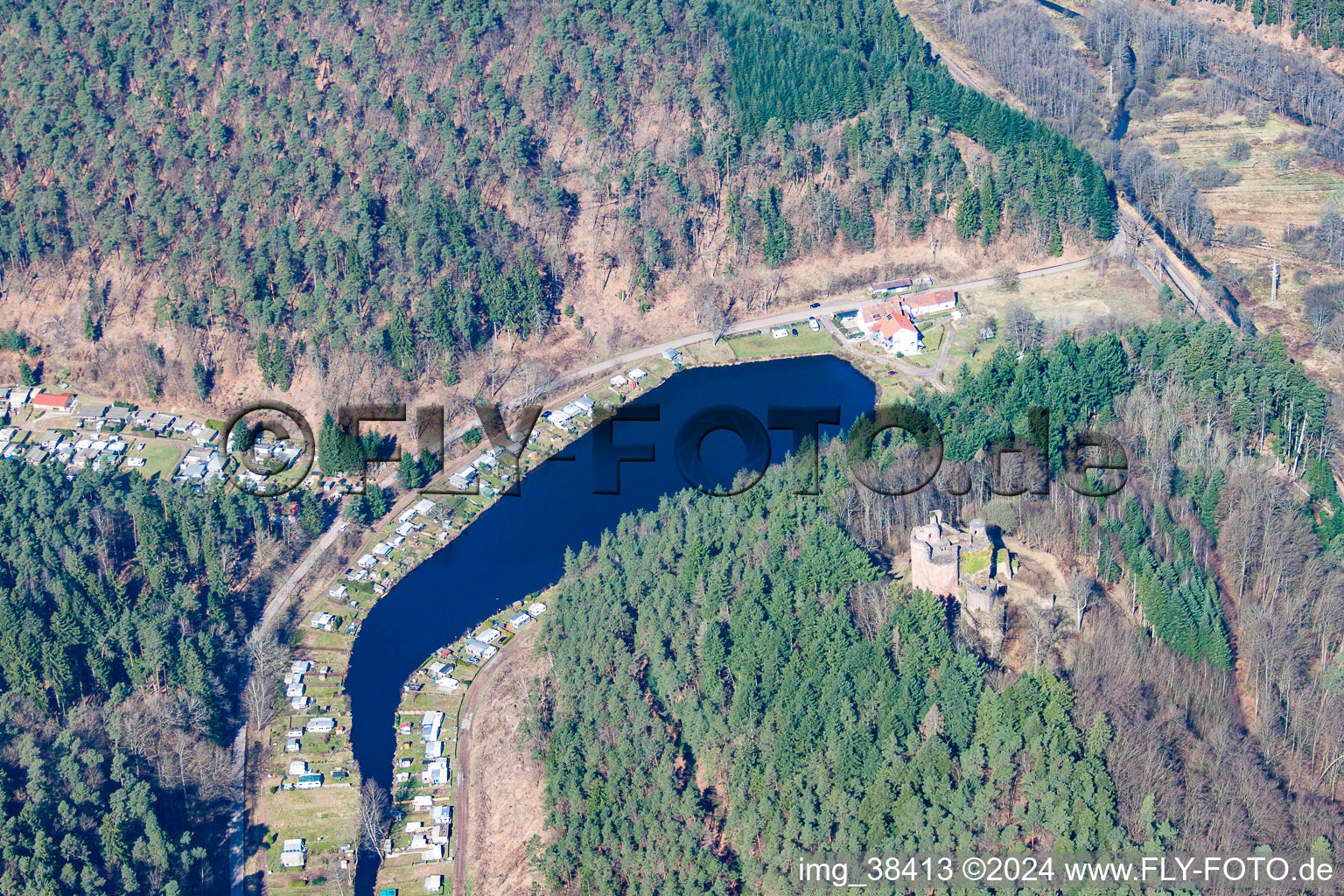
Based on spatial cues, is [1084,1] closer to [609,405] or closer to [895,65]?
[895,65]

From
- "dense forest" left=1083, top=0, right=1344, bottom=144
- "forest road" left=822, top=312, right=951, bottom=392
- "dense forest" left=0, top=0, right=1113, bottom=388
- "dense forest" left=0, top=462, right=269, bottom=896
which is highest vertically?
"dense forest" left=1083, top=0, right=1344, bottom=144

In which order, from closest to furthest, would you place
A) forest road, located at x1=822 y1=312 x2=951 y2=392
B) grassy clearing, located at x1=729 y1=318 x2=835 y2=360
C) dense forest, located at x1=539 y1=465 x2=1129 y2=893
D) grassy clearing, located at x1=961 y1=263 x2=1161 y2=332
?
dense forest, located at x1=539 y1=465 x2=1129 y2=893 < forest road, located at x1=822 y1=312 x2=951 y2=392 < grassy clearing, located at x1=961 y1=263 x2=1161 y2=332 < grassy clearing, located at x1=729 y1=318 x2=835 y2=360

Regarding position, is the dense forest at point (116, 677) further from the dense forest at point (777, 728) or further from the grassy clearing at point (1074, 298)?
the grassy clearing at point (1074, 298)

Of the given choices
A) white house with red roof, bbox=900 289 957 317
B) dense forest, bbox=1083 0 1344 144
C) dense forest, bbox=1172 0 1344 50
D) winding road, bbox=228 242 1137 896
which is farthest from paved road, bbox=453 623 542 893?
dense forest, bbox=1172 0 1344 50

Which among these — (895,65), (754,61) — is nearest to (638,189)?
(754,61)

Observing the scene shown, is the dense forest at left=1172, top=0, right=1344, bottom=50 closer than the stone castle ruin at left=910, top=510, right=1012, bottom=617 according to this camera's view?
No

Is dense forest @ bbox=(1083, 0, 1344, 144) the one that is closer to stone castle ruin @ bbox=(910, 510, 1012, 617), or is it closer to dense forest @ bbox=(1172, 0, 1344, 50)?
dense forest @ bbox=(1172, 0, 1344, 50)

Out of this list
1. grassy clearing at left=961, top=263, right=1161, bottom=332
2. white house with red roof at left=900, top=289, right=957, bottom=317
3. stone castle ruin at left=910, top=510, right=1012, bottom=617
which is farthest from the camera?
white house with red roof at left=900, top=289, right=957, bottom=317
